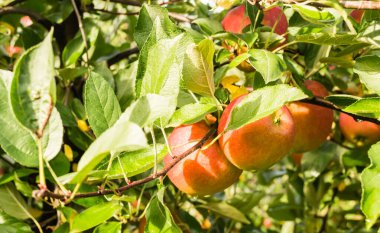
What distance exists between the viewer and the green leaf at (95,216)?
62cm

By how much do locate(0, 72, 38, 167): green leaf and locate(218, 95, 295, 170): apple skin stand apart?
0.26 metres

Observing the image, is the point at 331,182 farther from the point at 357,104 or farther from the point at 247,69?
the point at 357,104

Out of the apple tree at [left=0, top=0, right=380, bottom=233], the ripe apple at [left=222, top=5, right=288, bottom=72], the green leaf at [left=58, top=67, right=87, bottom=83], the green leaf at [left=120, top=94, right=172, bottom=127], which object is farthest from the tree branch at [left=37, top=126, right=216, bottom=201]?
the green leaf at [left=58, top=67, right=87, bottom=83]

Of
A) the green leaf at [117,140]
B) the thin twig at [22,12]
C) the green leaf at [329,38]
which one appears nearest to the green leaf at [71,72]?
the thin twig at [22,12]

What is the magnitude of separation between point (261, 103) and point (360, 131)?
0.61 metres

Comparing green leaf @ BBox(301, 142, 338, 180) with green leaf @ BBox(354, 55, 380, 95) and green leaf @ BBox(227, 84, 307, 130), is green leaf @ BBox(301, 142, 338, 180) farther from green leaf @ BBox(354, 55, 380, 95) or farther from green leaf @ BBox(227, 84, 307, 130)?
green leaf @ BBox(227, 84, 307, 130)

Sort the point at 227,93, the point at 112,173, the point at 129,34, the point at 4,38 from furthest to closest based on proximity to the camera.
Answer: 1. the point at 129,34
2. the point at 4,38
3. the point at 227,93
4. the point at 112,173

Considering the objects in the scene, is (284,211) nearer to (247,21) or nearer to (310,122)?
(310,122)

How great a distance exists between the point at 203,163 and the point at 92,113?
181 millimetres

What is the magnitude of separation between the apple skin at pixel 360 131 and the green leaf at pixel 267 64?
1.67ft

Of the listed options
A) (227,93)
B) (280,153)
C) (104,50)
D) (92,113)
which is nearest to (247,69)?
(227,93)

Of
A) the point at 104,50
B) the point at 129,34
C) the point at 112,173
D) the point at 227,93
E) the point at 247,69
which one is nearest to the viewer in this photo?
the point at 112,173

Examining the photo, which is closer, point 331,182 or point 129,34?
point 331,182

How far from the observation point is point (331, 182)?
1.38 m
